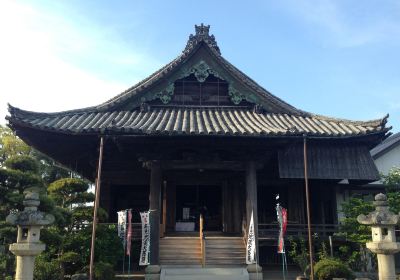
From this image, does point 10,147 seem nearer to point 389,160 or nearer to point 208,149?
point 208,149

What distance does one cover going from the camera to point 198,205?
2244 cm

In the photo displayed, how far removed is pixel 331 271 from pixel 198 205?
31.6 feet

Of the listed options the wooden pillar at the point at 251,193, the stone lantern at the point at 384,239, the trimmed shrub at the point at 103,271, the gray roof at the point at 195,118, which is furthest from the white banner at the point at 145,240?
the stone lantern at the point at 384,239

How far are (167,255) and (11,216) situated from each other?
21.1 ft

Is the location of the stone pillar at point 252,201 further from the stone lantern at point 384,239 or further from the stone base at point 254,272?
the stone lantern at point 384,239

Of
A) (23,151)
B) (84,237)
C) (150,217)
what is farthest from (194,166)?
(23,151)

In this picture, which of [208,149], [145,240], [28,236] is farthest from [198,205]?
[28,236]

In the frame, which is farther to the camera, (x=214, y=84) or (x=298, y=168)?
(x=214, y=84)

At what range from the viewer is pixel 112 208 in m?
20.1

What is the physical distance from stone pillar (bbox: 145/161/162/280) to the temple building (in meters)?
0.04

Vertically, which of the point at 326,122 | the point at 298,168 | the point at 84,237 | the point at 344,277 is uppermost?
the point at 326,122

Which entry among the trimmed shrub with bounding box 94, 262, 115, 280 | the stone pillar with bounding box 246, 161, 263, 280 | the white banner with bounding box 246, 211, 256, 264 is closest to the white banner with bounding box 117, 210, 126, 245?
the trimmed shrub with bounding box 94, 262, 115, 280

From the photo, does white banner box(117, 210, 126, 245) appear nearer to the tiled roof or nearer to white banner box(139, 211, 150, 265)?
white banner box(139, 211, 150, 265)

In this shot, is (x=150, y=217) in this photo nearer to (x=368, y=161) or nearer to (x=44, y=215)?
(x=44, y=215)
